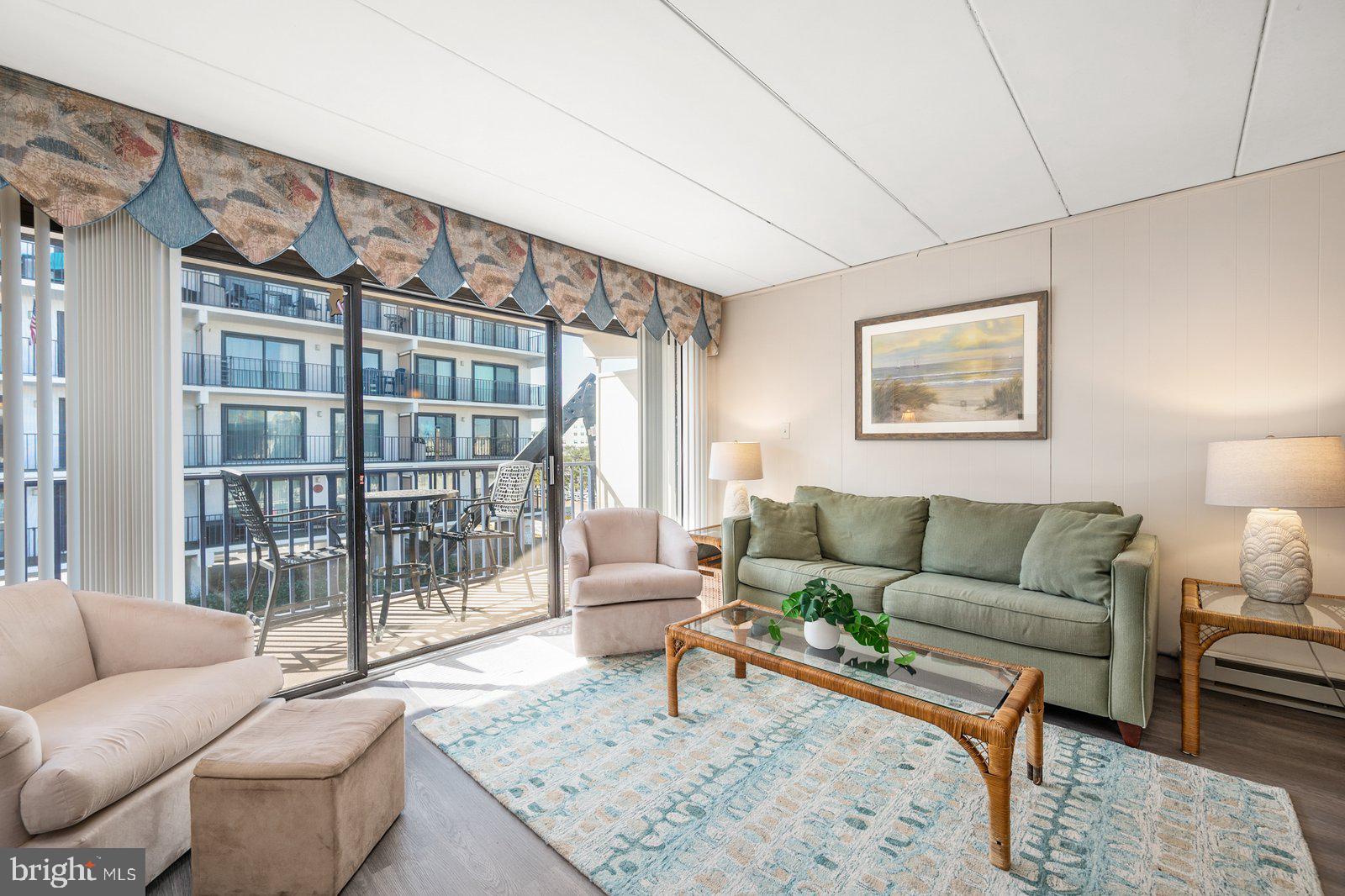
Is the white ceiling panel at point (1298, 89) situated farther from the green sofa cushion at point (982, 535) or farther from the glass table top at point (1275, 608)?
the glass table top at point (1275, 608)

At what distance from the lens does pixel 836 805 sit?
193 centimetres

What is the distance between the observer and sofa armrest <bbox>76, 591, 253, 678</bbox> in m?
2.00

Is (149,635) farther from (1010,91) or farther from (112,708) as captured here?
(1010,91)

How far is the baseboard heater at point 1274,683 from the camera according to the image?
2.59 meters

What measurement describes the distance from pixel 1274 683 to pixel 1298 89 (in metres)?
2.51

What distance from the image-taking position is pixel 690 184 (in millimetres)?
2869

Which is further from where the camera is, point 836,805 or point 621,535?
point 621,535

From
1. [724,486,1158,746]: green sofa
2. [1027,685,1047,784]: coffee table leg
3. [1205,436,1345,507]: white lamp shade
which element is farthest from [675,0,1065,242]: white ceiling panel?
[1027,685,1047,784]: coffee table leg

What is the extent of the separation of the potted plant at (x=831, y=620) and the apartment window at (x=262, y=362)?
260 cm

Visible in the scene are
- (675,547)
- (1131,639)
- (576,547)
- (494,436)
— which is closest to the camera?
(1131,639)

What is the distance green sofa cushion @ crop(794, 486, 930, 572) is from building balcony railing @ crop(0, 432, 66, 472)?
3658 mm

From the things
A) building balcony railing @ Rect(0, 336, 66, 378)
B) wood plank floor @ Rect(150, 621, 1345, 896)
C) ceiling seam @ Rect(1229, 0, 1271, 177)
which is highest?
ceiling seam @ Rect(1229, 0, 1271, 177)

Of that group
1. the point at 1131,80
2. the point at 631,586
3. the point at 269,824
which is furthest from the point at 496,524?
the point at 1131,80

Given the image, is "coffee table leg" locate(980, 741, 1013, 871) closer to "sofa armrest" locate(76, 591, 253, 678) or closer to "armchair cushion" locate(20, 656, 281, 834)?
"armchair cushion" locate(20, 656, 281, 834)
